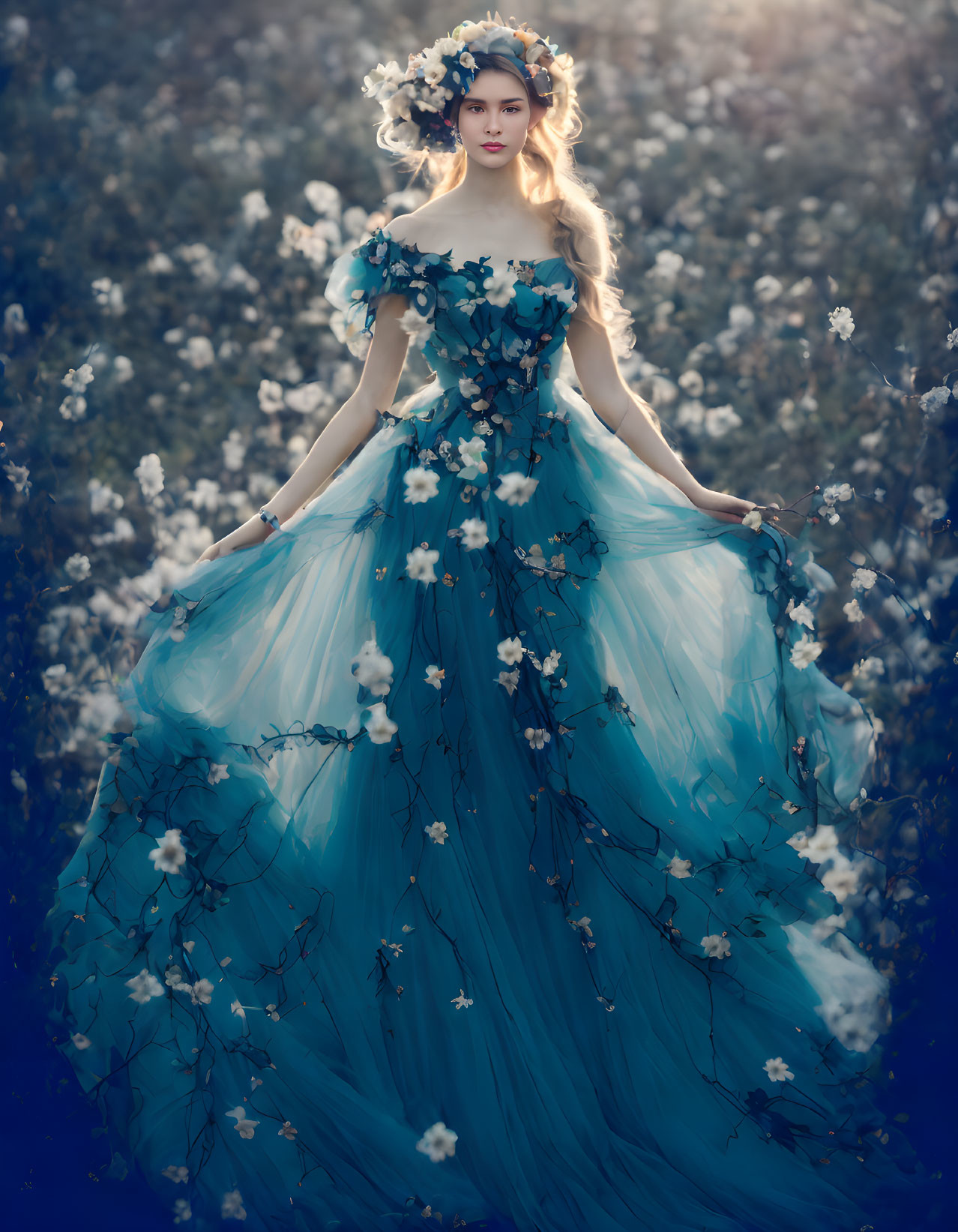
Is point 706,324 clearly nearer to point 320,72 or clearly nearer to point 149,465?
point 320,72

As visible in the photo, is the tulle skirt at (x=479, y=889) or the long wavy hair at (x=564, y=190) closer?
the tulle skirt at (x=479, y=889)

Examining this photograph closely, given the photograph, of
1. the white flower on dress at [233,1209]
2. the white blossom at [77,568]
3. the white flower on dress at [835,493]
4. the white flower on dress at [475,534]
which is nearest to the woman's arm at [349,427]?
the white flower on dress at [475,534]

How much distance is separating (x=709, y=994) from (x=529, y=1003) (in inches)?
17.3

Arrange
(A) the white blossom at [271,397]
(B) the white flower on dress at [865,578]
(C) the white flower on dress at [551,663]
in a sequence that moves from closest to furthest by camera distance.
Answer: (C) the white flower on dress at [551,663]
(B) the white flower on dress at [865,578]
(A) the white blossom at [271,397]

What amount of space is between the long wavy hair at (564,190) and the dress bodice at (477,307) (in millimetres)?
89

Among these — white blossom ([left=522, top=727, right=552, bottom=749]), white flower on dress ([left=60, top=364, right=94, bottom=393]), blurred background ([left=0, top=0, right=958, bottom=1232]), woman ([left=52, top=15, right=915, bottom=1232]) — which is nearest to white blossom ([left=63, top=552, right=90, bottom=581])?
blurred background ([left=0, top=0, right=958, bottom=1232])

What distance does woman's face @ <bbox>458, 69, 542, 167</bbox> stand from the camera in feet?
9.70

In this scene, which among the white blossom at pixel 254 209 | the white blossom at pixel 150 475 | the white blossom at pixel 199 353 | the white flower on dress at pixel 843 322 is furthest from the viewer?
the white blossom at pixel 254 209

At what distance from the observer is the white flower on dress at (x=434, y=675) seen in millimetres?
2818

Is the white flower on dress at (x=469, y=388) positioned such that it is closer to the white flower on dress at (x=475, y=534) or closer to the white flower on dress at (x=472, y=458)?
the white flower on dress at (x=472, y=458)

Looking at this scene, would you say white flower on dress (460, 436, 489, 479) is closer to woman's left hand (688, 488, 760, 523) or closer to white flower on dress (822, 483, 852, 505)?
woman's left hand (688, 488, 760, 523)

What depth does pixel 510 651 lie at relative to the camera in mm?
2814

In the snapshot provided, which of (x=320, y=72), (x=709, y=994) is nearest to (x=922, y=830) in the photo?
(x=709, y=994)

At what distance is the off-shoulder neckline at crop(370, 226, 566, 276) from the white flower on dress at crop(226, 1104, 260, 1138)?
2.01 metres
